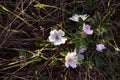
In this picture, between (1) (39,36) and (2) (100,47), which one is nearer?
(2) (100,47)

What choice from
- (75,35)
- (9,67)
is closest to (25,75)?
(9,67)

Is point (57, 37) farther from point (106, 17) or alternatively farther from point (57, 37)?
point (106, 17)

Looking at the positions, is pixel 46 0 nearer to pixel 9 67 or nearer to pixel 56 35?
pixel 56 35

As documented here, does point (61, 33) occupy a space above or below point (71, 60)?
above

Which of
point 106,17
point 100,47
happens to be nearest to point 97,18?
point 106,17

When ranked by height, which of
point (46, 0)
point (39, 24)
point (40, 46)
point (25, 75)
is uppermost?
point (46, 0)

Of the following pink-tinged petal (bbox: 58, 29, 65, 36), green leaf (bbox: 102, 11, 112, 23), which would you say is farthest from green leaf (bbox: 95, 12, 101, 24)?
pink-tinged petal (bbox: 58, 29, 65, 36)

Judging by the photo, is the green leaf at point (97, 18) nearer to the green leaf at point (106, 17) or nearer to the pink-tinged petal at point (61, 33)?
the green leaf at point (106, 17)
